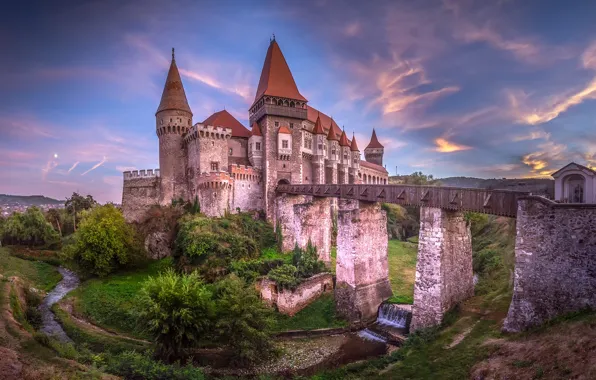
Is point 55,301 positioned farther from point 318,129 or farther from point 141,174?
point 318,129

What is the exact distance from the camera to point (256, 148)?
37.8 m

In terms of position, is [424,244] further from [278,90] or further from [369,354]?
[278,90]

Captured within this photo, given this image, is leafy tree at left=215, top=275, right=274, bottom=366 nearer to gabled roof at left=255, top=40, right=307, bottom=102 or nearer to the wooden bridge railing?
the wooden bridge railing

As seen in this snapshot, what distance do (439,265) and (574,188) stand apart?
6435mm

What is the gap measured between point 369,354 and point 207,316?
903 cm

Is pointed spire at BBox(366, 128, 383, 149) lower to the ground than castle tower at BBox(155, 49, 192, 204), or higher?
higher

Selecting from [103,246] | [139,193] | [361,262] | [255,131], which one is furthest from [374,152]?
[103,246]

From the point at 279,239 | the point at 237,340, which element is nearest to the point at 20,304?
the point at 237,340

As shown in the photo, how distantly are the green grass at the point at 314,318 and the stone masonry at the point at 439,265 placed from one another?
249 inches

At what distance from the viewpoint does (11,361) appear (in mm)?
10617

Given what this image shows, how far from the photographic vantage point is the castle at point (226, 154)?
112ft

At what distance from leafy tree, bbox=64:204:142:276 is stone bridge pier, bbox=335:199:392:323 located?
1914 cm

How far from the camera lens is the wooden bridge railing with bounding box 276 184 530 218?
44.5 ft

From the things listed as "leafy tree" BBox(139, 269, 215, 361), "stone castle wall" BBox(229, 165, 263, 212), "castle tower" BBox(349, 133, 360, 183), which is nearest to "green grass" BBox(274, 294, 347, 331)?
"leafy tree" BBox(139, 269, 215, 361)
